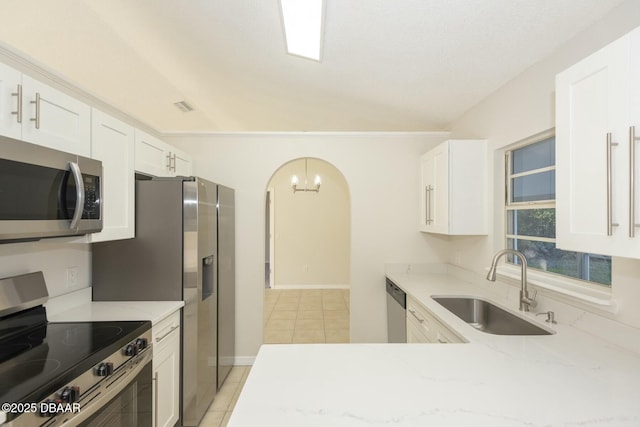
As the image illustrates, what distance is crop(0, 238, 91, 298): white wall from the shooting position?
1.62m

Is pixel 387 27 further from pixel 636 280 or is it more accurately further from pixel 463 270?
pixel 463 270

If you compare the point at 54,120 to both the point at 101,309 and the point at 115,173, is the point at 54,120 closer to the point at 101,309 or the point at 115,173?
the point at 115,173

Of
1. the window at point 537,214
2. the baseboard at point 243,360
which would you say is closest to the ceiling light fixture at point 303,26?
the window at point 537,214

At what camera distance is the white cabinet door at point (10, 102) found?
47.9 inches

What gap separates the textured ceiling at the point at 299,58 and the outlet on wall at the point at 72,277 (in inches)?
47.8

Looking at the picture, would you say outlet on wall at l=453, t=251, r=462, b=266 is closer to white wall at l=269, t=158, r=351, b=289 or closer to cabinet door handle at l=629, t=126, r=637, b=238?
cabinet door handle at l=629, t=126, r=637, b=238

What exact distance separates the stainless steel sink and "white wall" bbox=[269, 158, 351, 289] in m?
3.97

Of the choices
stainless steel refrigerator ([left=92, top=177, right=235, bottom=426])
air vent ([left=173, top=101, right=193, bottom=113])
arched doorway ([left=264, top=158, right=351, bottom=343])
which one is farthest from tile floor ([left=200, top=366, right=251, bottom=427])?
arched doorway ([left=264, top=158, right=351, bottom=343])

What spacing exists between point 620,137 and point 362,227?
2.39 m

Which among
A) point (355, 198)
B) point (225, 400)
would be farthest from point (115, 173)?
point (355, 198)

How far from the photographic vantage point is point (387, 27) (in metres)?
1.67

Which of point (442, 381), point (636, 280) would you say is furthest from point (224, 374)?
point (636, 280)

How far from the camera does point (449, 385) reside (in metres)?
1.05

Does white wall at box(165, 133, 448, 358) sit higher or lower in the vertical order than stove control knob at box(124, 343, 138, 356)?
higher
